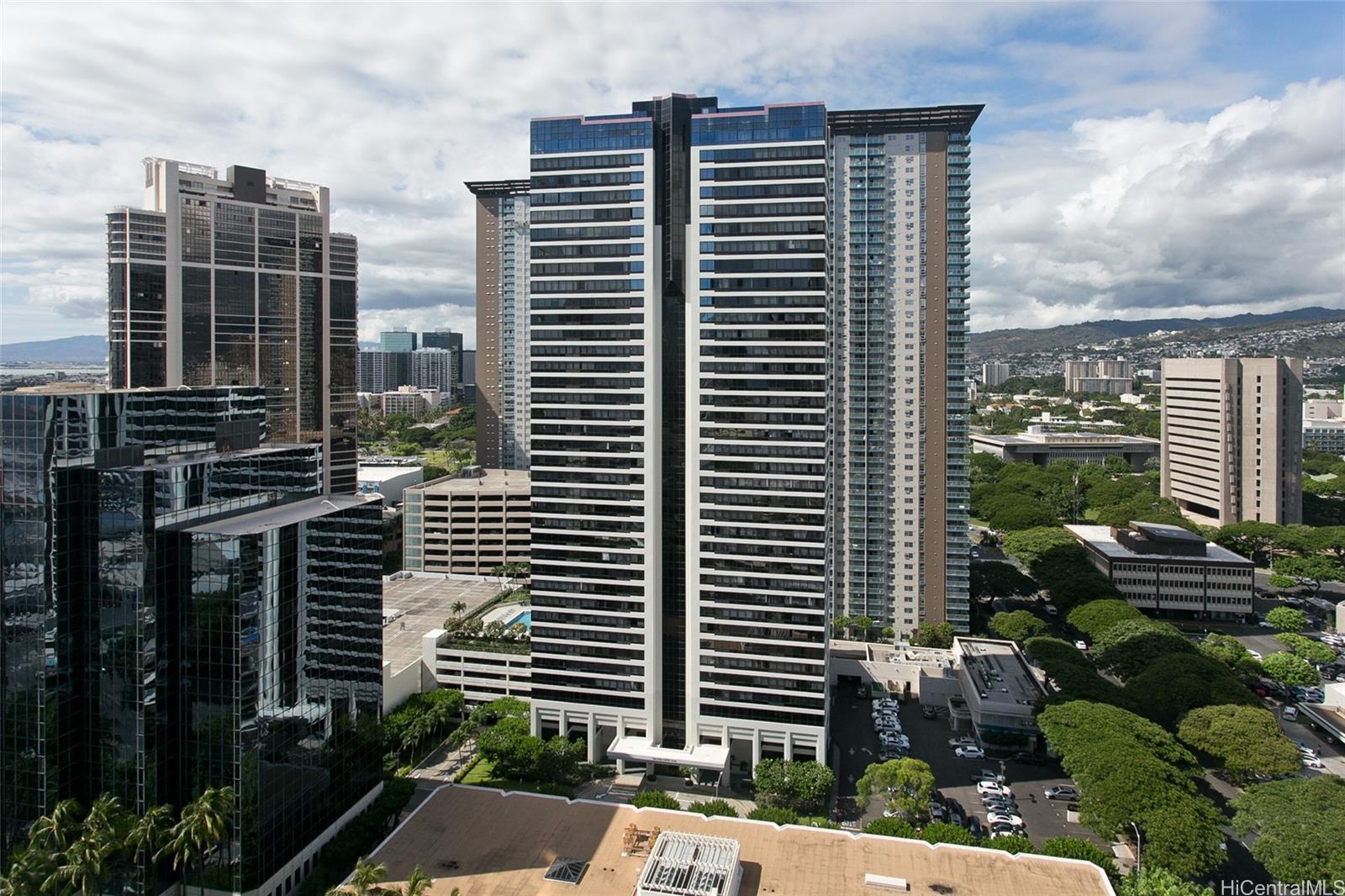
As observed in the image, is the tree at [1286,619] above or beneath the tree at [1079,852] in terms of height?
above

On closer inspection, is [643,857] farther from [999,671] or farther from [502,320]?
[502,320]

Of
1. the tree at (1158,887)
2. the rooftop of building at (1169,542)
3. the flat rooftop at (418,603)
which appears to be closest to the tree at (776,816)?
the tree at (1158,887)

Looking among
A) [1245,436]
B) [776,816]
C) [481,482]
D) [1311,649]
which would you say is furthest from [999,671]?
[1245,436]

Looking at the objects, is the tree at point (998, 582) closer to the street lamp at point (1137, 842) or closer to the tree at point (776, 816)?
the street lamp at point (1137, 842)

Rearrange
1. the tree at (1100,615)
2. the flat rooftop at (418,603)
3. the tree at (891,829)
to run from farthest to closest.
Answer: the tree at (1100,615) < the flat rooftop at (418,603) < the tree at (891,829)

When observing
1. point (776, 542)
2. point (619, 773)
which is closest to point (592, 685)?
point (619, 773)

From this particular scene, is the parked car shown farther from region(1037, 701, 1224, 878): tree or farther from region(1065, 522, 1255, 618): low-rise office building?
region(1065, 522, 1255, 618): low-rise office building

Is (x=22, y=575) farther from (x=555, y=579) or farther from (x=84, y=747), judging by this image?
(x=555, y=579)
